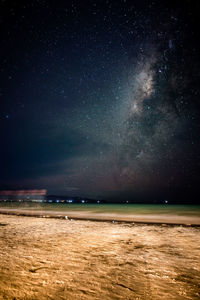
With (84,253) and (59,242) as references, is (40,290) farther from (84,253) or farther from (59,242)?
(59,242)

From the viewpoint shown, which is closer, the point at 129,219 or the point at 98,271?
the point at 98,271

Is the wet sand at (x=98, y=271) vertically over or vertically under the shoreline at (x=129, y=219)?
over

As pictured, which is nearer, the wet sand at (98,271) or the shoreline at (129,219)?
the wet sand at (98,271)

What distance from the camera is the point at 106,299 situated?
3184mm

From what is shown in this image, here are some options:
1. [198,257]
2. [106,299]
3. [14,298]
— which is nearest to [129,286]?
[106,299]

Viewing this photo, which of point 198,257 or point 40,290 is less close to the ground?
point 40,290

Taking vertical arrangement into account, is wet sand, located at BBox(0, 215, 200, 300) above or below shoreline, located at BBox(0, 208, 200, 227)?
above

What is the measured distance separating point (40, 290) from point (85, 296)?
34.6 inches

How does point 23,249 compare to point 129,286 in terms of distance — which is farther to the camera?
point 23,249

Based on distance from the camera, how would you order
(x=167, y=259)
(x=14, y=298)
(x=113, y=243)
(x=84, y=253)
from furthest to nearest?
1. (x=113, y=243)
2. (x=84, y=253)
3. (x=167, y=259)
4. (x=14, y=298)

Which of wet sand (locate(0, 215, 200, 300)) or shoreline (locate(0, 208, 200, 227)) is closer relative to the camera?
wet sand (locate(0, 215, 200, 300))

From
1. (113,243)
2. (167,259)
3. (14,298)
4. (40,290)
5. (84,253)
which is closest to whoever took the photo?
(14,298)

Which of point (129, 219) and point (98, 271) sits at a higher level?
point (98, 271)

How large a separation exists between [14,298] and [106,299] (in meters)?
1.61
